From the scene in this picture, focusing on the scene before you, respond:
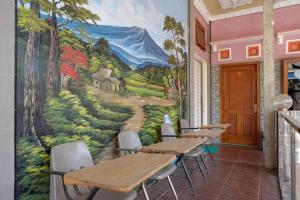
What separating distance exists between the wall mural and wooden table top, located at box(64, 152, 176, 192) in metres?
0.57

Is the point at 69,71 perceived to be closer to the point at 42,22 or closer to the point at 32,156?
the point at 42,22

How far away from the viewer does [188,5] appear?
4883 mm

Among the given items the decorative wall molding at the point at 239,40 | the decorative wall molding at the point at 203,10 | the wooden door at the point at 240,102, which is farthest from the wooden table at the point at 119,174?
the decorative wall molding at the point at 239,40

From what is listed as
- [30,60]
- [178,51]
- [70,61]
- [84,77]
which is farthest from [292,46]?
[30,60]

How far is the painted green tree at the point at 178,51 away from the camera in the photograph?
13.4 ft

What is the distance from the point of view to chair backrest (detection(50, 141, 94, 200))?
174 centimetres

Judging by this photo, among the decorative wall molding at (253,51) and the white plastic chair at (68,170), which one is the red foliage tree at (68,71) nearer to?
the white plastic chair at (68,170)

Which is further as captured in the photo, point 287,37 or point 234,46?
point 234,46

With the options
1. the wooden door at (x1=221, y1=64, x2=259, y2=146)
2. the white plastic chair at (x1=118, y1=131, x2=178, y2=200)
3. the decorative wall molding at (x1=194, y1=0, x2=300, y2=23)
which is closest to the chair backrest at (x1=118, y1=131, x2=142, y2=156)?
the white plastic chair at (x1=118, y1=131, x2=178, y2=200)

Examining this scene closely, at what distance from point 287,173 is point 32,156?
10.1ft
